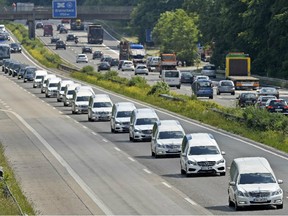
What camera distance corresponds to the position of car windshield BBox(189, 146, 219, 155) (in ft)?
149

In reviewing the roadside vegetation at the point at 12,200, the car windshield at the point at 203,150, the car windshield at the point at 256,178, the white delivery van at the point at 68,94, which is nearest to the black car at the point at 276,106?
the white delivery van at the point at 68,94

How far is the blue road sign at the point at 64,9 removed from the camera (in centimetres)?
19612

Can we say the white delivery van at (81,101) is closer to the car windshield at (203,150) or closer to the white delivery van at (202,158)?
the white delivery van at (202,158)

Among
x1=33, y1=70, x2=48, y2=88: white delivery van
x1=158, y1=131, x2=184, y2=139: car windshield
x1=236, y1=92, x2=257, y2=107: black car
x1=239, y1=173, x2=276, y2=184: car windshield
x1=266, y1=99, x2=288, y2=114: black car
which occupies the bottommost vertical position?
x1=33, y1=70, x2=48, y2=88: white delivery van

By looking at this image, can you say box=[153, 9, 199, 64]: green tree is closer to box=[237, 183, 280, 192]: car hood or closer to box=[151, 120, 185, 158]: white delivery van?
box=[151, 120, 185, 158]: white delivery van

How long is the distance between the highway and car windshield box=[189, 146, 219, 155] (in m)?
0.94

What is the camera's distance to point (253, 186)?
118 feet

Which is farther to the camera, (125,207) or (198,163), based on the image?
(198,163)

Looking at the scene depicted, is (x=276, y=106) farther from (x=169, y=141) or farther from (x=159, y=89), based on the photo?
(x=169, y=141)

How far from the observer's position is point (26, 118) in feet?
269

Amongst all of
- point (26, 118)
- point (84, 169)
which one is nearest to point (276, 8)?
point (26, 118)

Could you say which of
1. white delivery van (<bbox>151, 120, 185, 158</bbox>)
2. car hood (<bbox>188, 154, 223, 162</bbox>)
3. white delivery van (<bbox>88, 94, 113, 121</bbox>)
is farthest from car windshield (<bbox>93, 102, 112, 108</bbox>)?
car hood (<bbox>188, 154, 223, 162</bbox>)

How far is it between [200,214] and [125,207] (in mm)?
3058

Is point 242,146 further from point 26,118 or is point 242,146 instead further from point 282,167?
point 26,118
